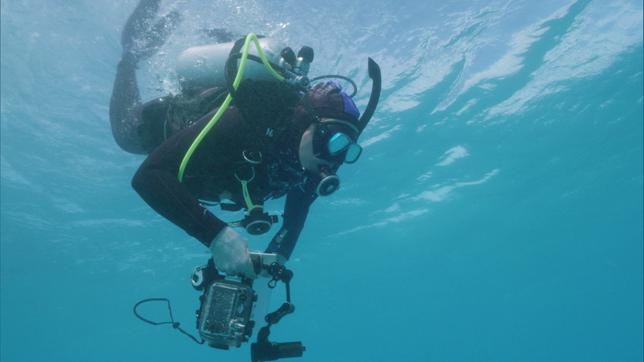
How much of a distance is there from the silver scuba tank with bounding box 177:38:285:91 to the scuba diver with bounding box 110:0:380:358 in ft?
0.04

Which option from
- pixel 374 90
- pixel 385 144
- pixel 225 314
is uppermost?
pixel 385 144

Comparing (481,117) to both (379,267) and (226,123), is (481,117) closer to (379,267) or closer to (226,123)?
(226,123)

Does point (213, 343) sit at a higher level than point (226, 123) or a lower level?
lower

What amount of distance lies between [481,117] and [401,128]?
3.90m

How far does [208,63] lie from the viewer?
15.6ft

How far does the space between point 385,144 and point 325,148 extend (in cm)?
1597

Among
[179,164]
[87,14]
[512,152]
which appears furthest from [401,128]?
[179,164]

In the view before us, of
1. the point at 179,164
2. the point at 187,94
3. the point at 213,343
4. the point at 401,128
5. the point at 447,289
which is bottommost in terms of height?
the point at 213,343

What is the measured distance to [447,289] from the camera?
74.1m

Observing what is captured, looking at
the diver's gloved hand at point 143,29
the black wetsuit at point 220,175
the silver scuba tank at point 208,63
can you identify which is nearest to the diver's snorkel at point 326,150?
the black wetsuit at point 220,175

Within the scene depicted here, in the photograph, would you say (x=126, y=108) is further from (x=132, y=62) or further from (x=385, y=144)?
(x=385, y=144)

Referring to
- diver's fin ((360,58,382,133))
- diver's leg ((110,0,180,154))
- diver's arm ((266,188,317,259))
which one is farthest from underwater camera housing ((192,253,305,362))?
diver's leg ((110,0,180,154))

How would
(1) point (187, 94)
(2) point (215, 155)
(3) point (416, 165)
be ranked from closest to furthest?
(2) point (215, 155) → (1) point (187, 94) → (3) point (416, 165)

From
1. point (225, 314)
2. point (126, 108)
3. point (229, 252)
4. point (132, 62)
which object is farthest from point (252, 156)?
point (132, 62)
